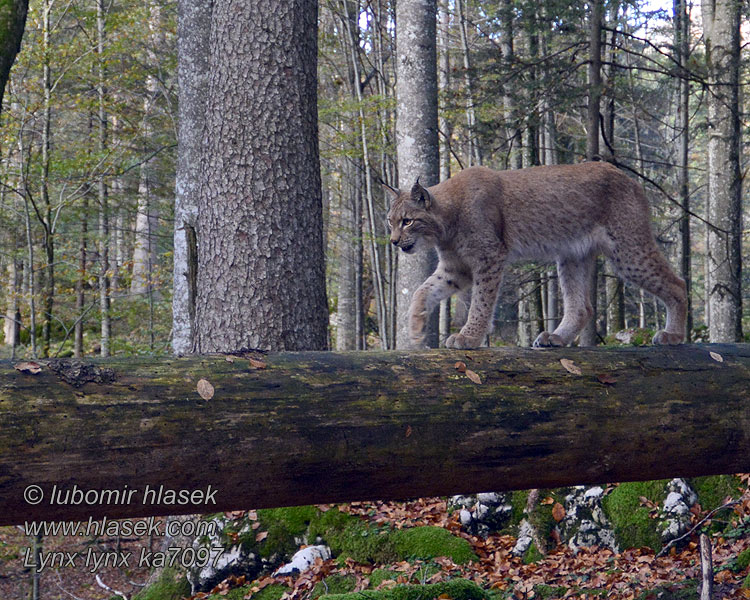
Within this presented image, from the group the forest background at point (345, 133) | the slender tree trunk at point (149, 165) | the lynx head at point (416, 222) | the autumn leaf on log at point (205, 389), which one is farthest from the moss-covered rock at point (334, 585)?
the slender tree trunk at point (149, 165)

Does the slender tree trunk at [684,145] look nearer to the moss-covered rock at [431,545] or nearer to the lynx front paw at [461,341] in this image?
the moss-covered rock at [431,545]

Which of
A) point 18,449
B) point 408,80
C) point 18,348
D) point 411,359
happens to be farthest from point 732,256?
point 18,348

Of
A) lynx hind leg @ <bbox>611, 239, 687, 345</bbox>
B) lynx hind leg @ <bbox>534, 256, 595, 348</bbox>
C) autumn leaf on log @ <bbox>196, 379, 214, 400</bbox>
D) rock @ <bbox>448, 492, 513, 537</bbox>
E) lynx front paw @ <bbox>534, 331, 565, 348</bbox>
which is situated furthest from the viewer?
rock @ <bbox>448, 492, 513, 537</bbox>

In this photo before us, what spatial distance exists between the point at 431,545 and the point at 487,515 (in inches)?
30.8

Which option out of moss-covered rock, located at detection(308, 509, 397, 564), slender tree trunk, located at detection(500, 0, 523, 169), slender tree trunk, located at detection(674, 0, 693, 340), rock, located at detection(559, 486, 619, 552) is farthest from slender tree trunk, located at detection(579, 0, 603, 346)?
slender tree trunk, located at detection(674, 0, 693, 340)

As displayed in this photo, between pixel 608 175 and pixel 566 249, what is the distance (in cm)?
77

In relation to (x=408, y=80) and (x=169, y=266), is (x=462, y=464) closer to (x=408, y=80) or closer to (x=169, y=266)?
(x=408, y=80)

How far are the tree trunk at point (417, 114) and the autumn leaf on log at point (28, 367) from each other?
6.60 m

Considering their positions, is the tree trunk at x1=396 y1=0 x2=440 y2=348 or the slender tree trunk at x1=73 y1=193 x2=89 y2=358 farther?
the slender tree trunk at x1=73 y1=193 x2=89 y2=358

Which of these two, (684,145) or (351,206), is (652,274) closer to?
(684,145)

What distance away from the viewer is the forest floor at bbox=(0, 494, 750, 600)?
570 cm

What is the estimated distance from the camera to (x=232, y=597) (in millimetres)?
7012

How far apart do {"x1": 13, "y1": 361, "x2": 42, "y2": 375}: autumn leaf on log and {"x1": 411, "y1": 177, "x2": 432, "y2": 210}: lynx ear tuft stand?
3.72 m

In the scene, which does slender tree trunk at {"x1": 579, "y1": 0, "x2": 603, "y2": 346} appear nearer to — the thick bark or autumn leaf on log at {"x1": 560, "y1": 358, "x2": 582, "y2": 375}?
the thick bark
